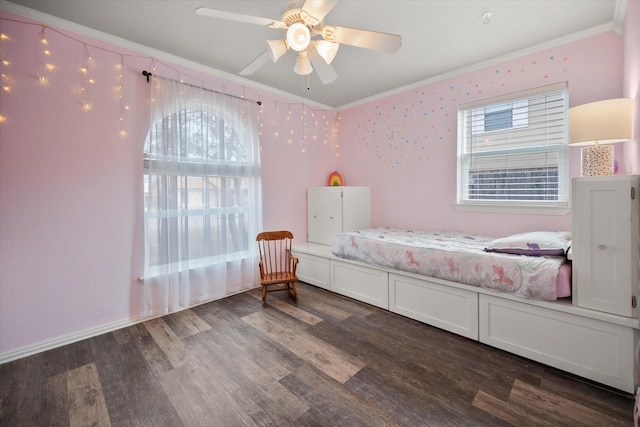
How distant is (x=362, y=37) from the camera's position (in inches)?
68.8

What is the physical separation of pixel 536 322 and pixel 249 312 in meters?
2.47

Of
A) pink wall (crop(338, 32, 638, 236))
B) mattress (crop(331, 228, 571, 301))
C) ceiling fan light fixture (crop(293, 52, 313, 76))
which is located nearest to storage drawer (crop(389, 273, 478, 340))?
mattress (crop(331, 228, 571, 301))

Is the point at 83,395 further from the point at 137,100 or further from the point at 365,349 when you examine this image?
the point at 137,100

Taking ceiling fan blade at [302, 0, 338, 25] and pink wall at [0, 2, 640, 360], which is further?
pink wall at [0, 2, 640, 360]

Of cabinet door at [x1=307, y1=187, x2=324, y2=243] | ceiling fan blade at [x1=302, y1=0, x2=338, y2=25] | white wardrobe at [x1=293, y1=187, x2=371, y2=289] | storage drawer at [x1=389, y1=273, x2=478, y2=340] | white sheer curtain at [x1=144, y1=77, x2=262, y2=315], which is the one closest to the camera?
ceiling fan blade at [x1=302, y1=0, x2=338, y2=25]

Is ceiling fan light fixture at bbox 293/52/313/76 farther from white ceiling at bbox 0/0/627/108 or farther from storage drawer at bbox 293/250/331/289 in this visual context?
storage drawer at bbox 293/250/331/289

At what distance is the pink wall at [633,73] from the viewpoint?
1800mm

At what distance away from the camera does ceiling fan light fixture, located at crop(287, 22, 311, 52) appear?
5.47 feet

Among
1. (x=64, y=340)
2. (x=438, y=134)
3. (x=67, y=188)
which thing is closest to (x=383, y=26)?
(x=438, y=134)

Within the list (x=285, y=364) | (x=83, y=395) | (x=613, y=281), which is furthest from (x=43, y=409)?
(x=613, y=281)

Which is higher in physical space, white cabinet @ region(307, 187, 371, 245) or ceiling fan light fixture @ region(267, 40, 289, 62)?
ceiling fan light fixture @ region(267, 40, 289, 62)

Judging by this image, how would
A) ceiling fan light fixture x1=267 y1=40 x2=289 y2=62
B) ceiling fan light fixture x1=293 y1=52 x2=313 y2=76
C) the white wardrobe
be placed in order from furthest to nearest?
the white wardrobe, ceiling fan light fixture x1=293 y1=52 x2=313 y2=76, ceiling fan light fixture x1=267 y1=40 x2=289 y2=62

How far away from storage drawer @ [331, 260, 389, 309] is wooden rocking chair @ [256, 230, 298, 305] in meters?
0.50

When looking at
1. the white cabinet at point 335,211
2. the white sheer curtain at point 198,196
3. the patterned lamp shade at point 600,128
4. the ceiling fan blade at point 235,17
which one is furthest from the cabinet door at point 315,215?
the patterned lamp shade at point 600,128
